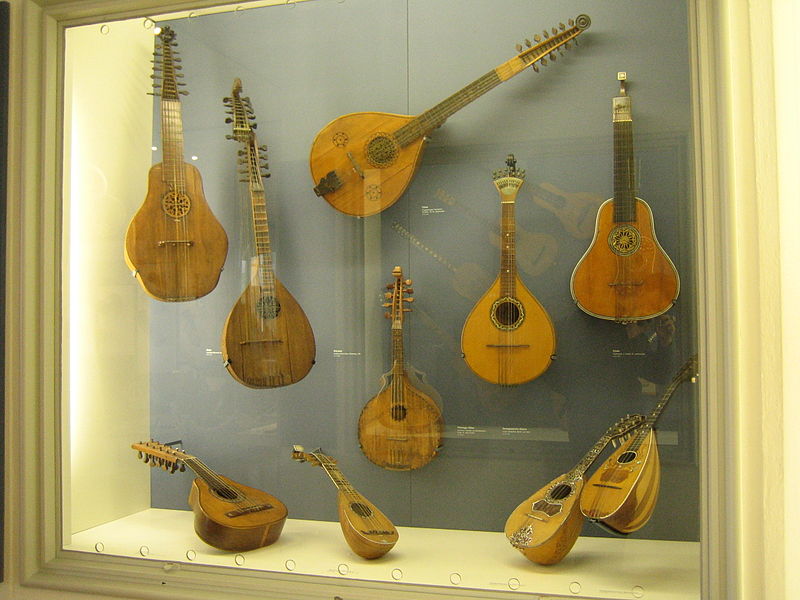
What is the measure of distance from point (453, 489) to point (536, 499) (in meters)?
0.25

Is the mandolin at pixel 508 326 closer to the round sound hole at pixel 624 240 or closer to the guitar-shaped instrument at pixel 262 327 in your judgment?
the round sound hole at pixel 624 240

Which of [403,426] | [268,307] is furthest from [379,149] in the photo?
[403,426]

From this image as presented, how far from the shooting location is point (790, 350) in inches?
50.3

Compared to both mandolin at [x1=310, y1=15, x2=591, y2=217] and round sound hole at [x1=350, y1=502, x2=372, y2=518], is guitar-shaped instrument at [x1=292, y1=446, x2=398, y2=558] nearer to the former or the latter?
round sound hole at [x1=350, y1=502, x2=372, y2=518]

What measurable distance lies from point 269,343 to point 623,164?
3.50ft

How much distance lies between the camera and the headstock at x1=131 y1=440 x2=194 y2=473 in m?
2.08

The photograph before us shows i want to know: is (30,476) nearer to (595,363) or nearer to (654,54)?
Answer: (595,363)

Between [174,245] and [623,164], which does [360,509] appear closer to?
[174,245]

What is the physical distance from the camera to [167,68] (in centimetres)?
216

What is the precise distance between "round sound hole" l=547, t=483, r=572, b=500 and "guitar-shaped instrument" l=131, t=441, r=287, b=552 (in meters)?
0.74

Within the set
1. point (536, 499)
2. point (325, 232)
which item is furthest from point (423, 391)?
point (325, 232)

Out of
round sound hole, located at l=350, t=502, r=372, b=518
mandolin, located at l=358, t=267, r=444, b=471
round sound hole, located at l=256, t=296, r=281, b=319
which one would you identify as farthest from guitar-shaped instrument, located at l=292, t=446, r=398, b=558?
round sound hole, located at l=256, t=296, r=281, b=319

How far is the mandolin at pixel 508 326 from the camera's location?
75.0 inches

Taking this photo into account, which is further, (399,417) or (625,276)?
(399,417)
